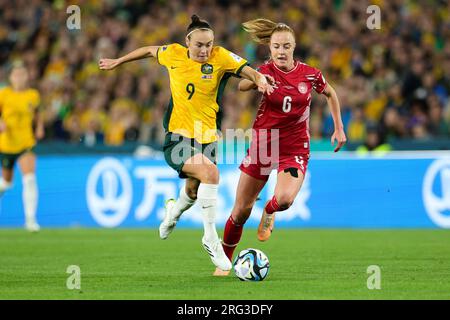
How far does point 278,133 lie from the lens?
10266mm

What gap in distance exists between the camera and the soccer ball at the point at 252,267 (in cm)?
953

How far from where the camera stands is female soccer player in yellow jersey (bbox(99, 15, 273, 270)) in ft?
32.7

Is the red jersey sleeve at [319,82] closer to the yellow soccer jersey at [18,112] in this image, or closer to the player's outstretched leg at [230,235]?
the player's outstretched leg at [230,235]

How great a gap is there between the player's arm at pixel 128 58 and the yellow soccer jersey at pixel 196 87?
0.09 meters

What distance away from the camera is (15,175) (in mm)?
18578

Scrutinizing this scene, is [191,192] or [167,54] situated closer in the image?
[167,54]

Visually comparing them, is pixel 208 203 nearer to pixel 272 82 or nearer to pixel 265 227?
pixel 265 227

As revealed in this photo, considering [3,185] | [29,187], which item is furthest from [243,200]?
[3,185]

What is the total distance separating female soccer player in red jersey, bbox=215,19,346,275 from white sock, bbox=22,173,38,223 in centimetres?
726

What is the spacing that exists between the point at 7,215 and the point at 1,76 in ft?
16.4

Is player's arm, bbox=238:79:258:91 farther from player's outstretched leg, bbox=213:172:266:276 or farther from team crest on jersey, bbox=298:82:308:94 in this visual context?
player's outstretched leg, bbox=213:172:266:276

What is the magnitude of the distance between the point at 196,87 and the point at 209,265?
84.5 inches

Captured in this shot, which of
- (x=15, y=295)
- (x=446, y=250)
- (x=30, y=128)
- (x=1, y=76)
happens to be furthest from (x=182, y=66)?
(x=1, y=76)

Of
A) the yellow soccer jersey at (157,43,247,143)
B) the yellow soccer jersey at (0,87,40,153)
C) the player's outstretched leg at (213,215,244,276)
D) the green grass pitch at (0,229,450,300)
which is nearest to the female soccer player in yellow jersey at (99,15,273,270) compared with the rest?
the yellow soccer jersey at (157,43,247,143)
